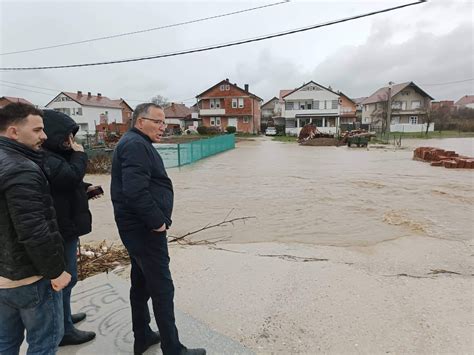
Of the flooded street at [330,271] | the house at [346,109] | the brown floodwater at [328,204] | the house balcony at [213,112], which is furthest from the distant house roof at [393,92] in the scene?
the flooded street at [330,271]

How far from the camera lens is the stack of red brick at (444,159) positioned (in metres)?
14.0

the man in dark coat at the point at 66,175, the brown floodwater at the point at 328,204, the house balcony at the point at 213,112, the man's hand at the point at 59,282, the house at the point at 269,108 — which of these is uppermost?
the house at the point at 269,108

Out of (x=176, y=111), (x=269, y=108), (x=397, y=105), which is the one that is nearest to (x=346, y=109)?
(x=397, y=105)

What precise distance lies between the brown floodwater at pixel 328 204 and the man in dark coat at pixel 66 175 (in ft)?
10.6

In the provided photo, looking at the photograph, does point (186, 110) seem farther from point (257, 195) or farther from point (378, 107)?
point (257, 195)

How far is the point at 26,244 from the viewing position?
5.08 ft

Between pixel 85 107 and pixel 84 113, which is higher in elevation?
pixel 85 107

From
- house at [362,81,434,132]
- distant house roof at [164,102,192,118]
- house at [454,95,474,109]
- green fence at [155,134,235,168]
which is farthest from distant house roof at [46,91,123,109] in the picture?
house at [454,95,474,109]

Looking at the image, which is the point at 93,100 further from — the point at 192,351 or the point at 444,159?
the point at 192,351

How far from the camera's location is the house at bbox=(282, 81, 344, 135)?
45.2 metres

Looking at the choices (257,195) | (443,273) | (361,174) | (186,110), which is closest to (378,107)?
(186,110)

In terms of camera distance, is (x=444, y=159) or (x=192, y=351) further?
(x=444, y=159)

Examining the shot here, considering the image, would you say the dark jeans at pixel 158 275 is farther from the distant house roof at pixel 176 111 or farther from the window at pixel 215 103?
the distant house roof at pixel 176 111

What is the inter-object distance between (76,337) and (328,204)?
6467mm
